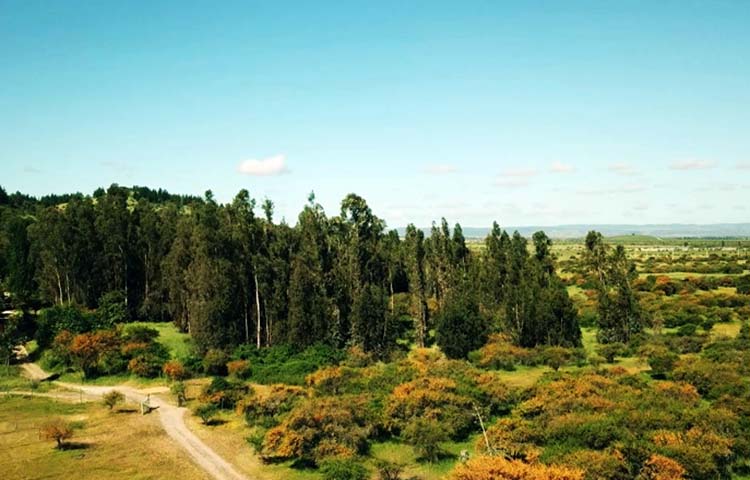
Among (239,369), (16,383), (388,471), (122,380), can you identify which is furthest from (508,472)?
(16,383)

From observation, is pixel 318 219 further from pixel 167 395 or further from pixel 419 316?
pixel 167 395

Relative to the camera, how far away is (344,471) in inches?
1078

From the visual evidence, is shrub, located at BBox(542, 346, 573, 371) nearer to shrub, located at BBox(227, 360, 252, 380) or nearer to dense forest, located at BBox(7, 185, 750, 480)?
dense forest, located at BBox(7, 185, 750, 480)

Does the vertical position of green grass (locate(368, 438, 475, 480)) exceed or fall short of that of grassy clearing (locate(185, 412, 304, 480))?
it falls short

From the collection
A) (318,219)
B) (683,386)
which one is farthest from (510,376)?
(318,219)

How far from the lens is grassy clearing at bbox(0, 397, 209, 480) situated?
101 feet

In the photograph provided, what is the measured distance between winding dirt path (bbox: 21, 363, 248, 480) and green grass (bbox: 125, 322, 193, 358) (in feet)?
30.0

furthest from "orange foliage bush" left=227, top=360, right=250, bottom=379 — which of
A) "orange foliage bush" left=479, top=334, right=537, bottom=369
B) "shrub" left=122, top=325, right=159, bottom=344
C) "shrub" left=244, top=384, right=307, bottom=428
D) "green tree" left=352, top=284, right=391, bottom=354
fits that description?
"orange foliage bush" left=479, top=334, right=537, bottom=369

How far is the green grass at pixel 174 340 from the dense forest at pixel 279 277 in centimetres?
184

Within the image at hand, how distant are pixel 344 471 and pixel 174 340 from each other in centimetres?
4308

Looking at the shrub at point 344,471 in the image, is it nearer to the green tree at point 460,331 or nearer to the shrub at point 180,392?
the shrub at point 180,392

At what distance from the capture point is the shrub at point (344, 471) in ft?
89.3

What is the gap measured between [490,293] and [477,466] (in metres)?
51.9

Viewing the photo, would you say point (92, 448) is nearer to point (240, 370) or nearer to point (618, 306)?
point (240, 370)
